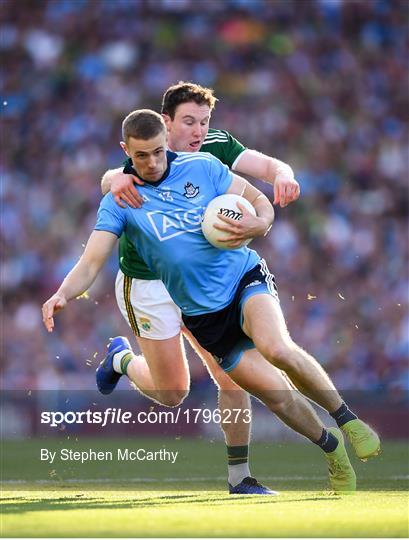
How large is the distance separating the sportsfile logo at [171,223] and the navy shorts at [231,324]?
484 mm

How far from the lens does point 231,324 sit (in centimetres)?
782

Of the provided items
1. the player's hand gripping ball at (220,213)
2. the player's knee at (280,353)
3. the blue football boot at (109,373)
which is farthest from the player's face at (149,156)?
the blue football boot at (109,373)

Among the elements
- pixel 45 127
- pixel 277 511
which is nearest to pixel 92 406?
pixel 45 127

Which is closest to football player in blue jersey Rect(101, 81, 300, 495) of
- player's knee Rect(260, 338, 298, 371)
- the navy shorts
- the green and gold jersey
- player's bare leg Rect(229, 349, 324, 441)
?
the green and gold jersey

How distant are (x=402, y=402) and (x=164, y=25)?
9052 millimetres

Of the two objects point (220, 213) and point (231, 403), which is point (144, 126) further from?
point (231, 403)

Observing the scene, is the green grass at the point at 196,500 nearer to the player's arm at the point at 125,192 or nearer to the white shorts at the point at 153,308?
the white shorts at the point at 153,308

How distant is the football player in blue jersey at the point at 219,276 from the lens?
748 centimetres

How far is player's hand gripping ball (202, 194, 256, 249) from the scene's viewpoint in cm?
752

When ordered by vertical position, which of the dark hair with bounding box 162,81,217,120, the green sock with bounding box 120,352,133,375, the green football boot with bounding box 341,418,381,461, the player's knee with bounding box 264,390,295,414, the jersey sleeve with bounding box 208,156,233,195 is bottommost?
the green sock with bounding box 120,352,133,375

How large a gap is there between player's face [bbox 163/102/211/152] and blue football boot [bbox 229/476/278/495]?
2.24 meters

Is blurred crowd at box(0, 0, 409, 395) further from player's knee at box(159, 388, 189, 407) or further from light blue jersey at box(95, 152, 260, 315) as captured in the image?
light blue jersey at box(95, 152, 260, 315)

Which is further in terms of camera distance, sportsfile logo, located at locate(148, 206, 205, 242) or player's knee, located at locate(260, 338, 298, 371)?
sportsfile logo, located at locate(148, 206, 205, 242)

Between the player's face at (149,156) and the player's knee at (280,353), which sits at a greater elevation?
the player's face at (149,156)
